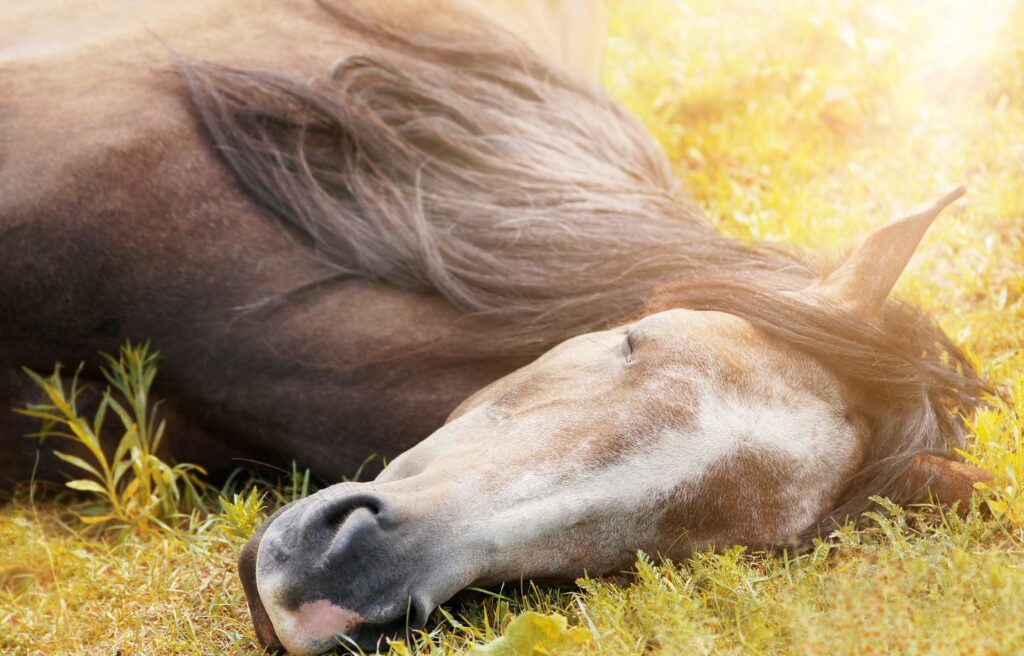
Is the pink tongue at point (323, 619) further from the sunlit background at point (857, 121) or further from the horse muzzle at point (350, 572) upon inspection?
the sunlit background at point (857, 121)

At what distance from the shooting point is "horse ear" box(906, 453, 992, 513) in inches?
87.5

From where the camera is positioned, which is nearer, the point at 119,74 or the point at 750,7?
the point at 119,74

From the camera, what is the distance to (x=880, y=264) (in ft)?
7.50

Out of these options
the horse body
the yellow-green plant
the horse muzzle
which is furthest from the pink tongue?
the yellow-green plant

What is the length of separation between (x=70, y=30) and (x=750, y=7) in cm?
367

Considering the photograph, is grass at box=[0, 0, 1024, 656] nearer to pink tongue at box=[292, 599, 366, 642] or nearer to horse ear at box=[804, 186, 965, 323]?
pink tongue at box=[292, 599, 366, 642]

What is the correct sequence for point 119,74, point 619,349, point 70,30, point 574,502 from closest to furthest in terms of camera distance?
point 574,502
point 619,349
point 119,74
point 70,30

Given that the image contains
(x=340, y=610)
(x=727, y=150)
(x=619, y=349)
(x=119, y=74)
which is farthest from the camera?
(x=727, y=150)

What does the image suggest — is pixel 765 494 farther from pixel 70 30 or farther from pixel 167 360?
pixel 70 30

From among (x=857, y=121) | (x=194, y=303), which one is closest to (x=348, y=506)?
(x=194, y=303)

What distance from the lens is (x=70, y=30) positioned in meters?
3.17

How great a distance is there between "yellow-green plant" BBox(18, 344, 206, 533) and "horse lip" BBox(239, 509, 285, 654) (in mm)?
806

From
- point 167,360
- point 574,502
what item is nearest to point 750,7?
point 167,360

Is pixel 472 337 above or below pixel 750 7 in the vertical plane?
below
